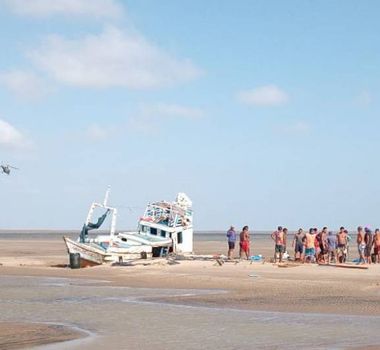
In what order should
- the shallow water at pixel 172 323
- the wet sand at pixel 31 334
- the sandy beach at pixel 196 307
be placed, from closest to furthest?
1. the wet sand at pixel 31 334
2. the shallow water at pixel 172 323
3. the sandy beach at pixel 196 307

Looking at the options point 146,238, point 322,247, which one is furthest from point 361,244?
point 146,238

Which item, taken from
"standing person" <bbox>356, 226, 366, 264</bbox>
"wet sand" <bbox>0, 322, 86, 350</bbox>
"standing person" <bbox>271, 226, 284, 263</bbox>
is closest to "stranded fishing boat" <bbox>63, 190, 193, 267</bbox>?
"standing person" <bbox>271, 226, 284, 263</bbox>

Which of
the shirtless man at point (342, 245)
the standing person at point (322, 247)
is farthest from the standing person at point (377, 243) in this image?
the standing person at point (322, 247)

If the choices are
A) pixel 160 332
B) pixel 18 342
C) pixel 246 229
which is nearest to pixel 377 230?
pixel 246 229

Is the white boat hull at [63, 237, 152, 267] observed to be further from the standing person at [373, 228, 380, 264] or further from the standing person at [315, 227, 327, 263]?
the standing person at [373, 228, 380, 264]

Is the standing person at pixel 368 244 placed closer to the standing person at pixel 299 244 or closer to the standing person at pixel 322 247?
the standing person at pixel 322 247

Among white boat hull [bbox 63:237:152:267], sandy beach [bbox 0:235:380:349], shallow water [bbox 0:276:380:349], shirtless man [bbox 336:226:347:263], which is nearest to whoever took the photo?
shallow water [bbox 0:276:380:349]

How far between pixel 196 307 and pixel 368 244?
44.2 feet

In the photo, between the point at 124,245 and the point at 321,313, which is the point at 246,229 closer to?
the point at 124,245

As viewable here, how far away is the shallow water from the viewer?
13219 mm

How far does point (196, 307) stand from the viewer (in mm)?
18734

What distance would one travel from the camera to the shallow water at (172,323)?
43.4 feet

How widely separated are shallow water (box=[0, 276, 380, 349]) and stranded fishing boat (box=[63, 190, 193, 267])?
11349 millimetres

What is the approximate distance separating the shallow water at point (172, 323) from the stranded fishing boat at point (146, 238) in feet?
37.2
